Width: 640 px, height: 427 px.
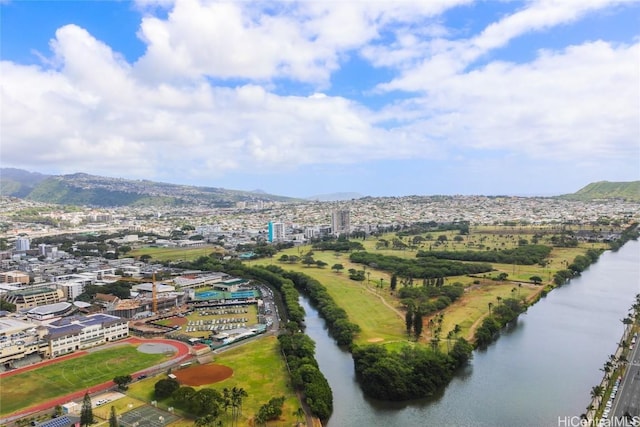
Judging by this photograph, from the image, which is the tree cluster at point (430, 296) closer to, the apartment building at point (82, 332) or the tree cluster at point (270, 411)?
the tree cluster at point (270, 411)

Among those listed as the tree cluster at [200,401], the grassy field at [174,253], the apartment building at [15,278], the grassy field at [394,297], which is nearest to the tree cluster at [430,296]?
the grassy field at [394,297]

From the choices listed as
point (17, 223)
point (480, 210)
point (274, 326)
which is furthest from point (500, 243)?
point (17, 223)

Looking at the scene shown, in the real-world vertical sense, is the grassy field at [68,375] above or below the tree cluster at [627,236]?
below

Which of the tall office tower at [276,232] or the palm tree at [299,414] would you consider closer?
the palm tree at [299,414]

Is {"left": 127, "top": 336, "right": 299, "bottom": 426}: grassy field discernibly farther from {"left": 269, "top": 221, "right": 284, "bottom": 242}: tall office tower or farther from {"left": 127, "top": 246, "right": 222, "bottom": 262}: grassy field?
{"left": 269, "top": 221, "right": 284, "bottom": 242}: tall office tower

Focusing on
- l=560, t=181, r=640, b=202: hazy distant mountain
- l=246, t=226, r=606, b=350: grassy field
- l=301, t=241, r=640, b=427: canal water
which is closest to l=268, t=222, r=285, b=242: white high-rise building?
l=246, t=226, r=606, b=350: grassy field

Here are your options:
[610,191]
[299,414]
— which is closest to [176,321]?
[299,414]

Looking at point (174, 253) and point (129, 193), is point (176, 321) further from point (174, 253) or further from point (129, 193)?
point (129, 193)
